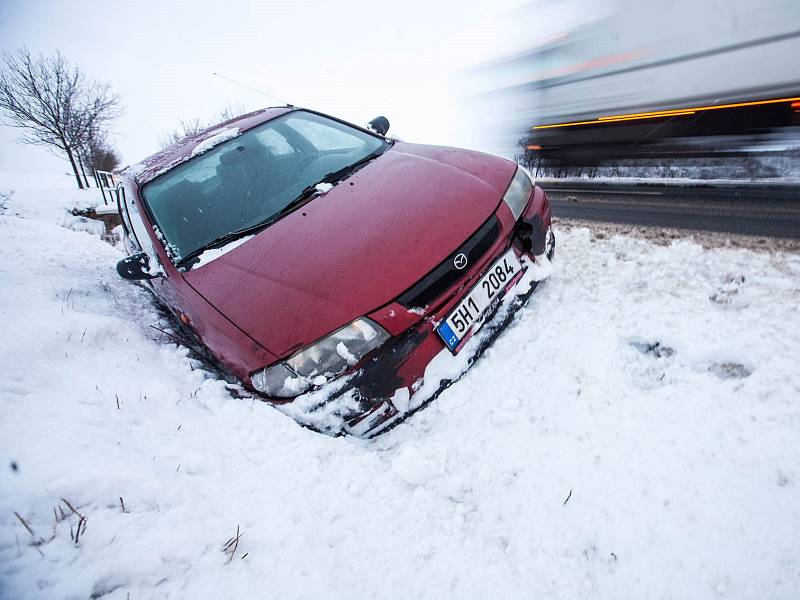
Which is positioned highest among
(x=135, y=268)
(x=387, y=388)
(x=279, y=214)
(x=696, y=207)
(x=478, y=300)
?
(x=279, y=214)

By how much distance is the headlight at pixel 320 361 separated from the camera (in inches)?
65.4

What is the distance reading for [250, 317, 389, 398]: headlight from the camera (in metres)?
1.66

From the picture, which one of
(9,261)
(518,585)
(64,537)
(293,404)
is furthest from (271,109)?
(518,585)

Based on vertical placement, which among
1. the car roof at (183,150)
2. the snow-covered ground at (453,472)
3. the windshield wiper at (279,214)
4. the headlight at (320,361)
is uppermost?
the car roof at (183,150)

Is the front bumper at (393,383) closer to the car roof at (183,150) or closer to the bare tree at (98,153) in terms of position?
the car roof at (183,150)

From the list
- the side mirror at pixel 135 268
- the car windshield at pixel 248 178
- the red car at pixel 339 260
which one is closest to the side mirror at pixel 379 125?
the car windshield at pixel 248 178

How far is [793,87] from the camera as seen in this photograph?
4.53m

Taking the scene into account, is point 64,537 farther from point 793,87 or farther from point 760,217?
point 793,87

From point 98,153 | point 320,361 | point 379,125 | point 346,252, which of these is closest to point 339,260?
point 346,252

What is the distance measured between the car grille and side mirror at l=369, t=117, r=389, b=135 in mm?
1932

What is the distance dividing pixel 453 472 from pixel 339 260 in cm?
113

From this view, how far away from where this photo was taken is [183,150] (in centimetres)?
287

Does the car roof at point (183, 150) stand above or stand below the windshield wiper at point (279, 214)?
above

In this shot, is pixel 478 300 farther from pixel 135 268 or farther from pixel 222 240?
pixel 135 268
